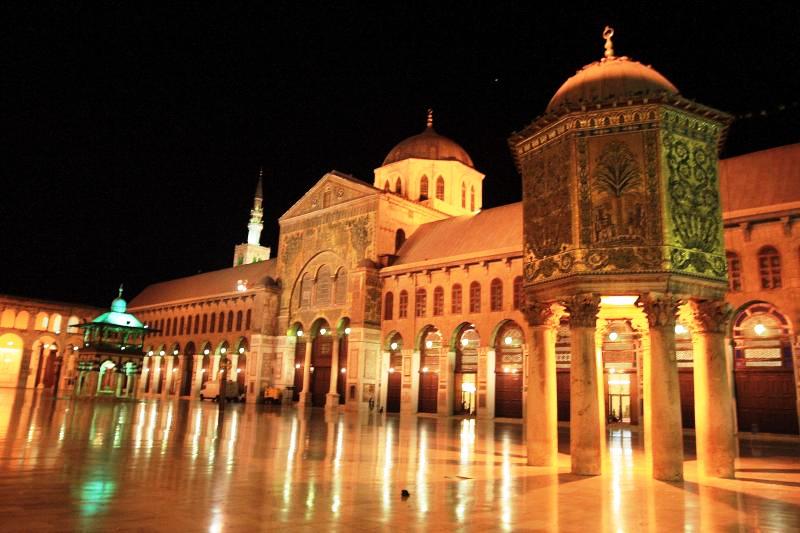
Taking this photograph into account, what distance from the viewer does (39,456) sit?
10.7 meters

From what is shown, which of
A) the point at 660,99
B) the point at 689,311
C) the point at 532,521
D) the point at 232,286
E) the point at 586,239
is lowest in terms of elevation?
the point at 532,521

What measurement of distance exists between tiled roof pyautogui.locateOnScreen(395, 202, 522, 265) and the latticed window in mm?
1901

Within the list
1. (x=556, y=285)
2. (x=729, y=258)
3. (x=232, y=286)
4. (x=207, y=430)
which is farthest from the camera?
(x=232, y=286)

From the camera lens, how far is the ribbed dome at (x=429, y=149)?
46188 millimetres

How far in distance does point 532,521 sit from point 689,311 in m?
7.65

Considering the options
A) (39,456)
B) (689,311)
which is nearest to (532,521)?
(689,311)

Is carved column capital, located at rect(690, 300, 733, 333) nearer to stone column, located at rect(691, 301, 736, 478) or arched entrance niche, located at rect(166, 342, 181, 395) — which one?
stone column, located at rect(691, 301, 736, 478)

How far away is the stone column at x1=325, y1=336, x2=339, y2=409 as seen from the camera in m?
40.0

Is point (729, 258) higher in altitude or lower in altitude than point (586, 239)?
higher

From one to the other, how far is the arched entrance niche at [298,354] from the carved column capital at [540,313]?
106 feet

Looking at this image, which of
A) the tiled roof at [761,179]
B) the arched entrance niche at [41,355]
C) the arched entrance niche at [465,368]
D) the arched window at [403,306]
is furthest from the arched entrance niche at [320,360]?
the arched entrance niche at [41,355]

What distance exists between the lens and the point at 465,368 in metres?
35.1

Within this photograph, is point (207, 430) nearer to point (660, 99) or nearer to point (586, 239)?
point (586, 239)

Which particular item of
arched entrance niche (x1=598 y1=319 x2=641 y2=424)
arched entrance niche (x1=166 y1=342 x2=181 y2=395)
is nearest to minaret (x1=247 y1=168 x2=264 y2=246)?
arched entrance niche (x1=166 y1=342 x2=181 y2=395)
